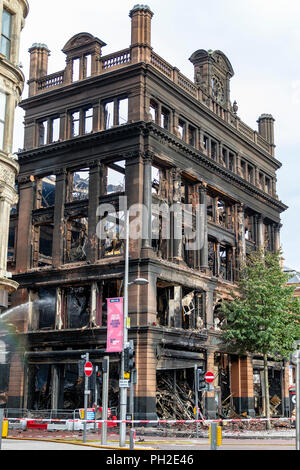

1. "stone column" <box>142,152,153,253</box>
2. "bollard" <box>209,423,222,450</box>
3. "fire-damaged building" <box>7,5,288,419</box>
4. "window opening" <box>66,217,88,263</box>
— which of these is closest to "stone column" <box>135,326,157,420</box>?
"fire-damaged building" <box>7,5,288,419</box>

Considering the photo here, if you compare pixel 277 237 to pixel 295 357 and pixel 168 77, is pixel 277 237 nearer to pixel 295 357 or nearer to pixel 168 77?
pixel 168 77

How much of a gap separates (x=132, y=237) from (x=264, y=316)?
37.0 ft

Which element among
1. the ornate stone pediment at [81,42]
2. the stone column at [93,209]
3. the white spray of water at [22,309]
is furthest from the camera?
the ornate stone pediment at [81,42]

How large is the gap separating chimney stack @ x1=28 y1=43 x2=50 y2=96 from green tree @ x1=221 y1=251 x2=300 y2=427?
22.9 meters

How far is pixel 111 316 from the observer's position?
115 feet

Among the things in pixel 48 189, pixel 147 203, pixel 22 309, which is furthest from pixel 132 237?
pixel 48 189

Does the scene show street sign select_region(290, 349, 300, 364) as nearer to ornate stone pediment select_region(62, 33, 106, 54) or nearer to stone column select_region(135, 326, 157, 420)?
stone column select_region(135, 326, 157, 420)

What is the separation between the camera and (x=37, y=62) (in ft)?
179

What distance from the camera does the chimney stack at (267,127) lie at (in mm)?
67688

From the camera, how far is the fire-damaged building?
149 feet

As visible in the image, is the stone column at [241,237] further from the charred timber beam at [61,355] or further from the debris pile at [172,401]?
the charred timber beam at [61,355]

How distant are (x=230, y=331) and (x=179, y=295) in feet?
14.8

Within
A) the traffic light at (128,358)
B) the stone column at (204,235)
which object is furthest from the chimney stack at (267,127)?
the traffic light at (128,358)

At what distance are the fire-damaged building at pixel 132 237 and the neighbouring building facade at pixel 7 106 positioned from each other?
14136 millimetres
